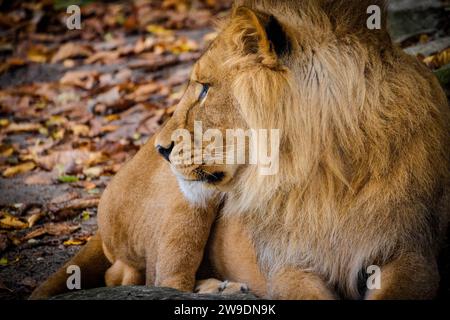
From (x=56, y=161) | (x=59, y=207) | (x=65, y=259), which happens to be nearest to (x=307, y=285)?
(x=65, y=259)

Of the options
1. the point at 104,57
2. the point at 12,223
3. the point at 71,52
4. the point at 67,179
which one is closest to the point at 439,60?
the point at 67,179

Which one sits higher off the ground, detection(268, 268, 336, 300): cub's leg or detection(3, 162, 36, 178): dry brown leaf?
detection(3, 162, 36, 178): dry brown leaf

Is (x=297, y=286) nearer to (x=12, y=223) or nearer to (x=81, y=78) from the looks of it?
(x=12, y=223)

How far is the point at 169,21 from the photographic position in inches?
372

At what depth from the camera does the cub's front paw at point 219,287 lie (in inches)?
142

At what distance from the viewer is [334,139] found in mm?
2973

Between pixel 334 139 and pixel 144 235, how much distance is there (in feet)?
4.85

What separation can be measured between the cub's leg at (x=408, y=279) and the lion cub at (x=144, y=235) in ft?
3.55

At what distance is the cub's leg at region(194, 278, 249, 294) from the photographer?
11.8 feet

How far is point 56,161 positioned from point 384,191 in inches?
152

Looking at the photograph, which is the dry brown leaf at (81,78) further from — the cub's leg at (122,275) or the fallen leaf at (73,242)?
the cub's leg at (122,275)

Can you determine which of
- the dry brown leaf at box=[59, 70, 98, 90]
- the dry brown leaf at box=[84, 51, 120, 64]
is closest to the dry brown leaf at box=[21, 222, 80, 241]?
the dry brown leaf at box=[59, 70, 98, 90]

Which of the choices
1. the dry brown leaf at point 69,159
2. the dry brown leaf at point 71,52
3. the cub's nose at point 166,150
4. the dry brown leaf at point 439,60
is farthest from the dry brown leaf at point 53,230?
the dry brown leaf at point 71,52

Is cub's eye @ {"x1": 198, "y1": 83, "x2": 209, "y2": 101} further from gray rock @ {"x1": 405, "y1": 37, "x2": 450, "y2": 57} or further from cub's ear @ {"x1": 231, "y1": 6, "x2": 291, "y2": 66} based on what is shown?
gray rock @ {"x1": 405, "y1": 37, "x2": 450, "y2": 57}
